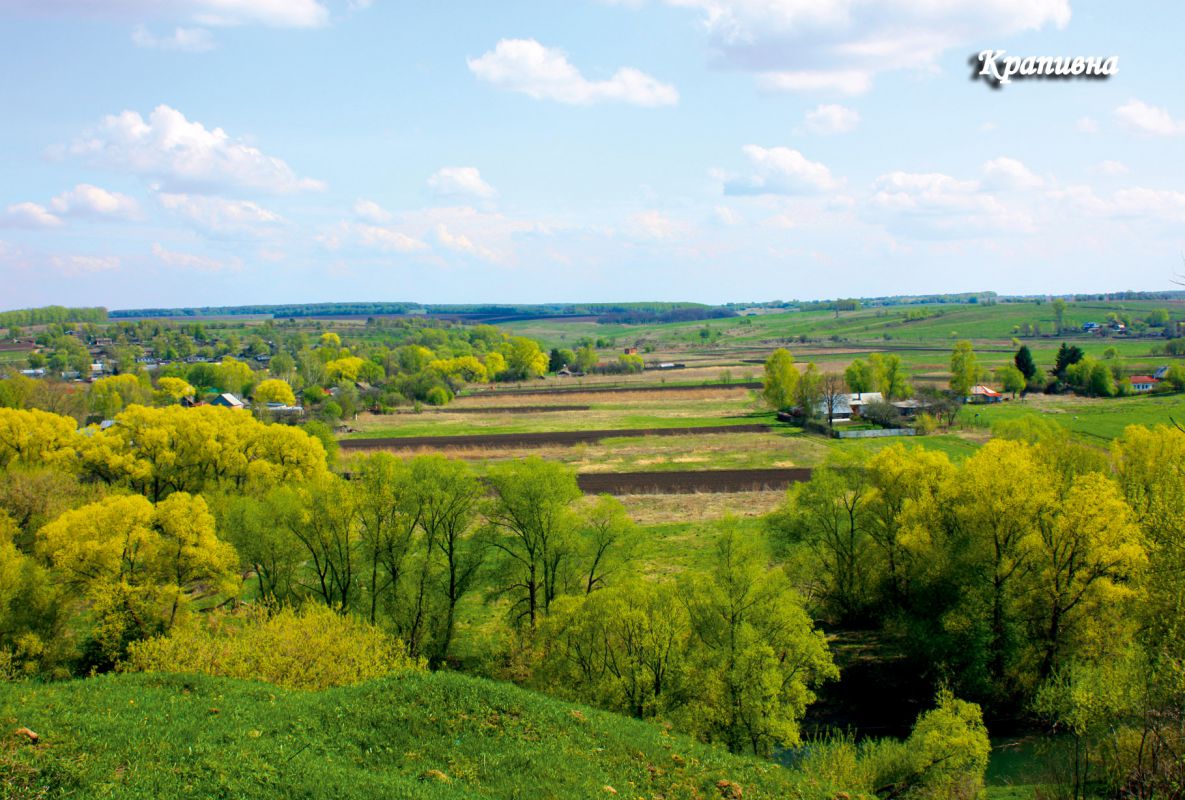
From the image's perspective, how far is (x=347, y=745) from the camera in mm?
18703

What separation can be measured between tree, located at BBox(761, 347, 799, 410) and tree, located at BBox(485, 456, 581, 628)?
68.6m

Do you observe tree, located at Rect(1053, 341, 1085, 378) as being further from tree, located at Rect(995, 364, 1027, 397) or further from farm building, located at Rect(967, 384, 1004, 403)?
farm building, located at Rect(967, 384, 1004, 403)

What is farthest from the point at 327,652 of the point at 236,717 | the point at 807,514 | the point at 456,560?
the point at 807,514

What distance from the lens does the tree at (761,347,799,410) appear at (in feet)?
324

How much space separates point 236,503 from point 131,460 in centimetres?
1315

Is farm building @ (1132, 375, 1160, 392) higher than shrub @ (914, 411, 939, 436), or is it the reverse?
farm building @ (1132, 375, 1160, 392)

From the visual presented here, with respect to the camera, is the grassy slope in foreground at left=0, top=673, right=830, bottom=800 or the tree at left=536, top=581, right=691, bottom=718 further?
the tree at left=536, top=581, right=691, bottom=718

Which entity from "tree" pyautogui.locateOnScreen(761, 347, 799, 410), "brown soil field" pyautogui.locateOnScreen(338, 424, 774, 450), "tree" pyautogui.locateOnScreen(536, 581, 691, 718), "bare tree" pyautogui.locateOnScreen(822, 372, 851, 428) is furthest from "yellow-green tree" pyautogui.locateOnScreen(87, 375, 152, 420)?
"tree" pyautogui.locateOnScreen(536, 581, 691, 718)

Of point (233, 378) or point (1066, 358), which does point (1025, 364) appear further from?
point (233, 378)

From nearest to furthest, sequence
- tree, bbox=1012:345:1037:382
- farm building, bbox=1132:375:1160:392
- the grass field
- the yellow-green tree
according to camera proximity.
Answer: the grass field
the yellow-green tree
farm building, bbox=1132:375:1160:392
tree, bbox=1012:345:1037:382

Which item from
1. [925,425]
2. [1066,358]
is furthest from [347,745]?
[1066,358]

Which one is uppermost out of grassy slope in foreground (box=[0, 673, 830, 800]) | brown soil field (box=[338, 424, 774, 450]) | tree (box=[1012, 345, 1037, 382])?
tree (box=[1012, 345, 1037, 382])

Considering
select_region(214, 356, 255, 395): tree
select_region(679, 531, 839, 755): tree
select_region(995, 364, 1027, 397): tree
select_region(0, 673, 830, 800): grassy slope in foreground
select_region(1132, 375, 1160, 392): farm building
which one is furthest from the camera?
select_region(214, 356, 255, 395): tree

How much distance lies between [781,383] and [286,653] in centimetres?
8157
